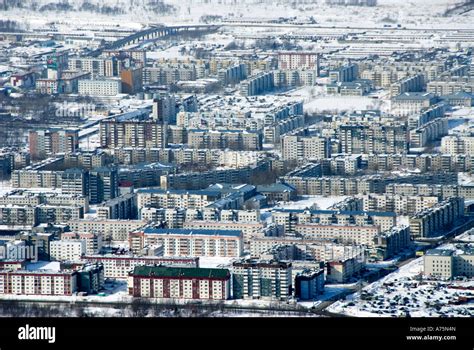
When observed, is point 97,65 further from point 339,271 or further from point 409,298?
point 409,298

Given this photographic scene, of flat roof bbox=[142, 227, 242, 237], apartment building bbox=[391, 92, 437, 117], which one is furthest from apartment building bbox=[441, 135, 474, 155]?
flat roof bbox=[142, 227, 242, 237]

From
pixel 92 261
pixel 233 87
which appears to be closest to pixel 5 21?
pixel 233 87

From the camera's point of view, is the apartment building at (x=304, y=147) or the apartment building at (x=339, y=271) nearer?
the apartment building at (x=339, y=271)

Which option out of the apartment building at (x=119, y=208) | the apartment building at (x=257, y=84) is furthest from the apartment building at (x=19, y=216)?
the apartment building at (x=257, y=84)

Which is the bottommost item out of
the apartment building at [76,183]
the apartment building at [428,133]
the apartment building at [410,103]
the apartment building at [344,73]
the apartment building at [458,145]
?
the apartment building at [76,183]

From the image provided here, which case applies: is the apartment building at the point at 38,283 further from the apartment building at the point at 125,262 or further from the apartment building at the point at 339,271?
the apartment building at the point at 339,271
